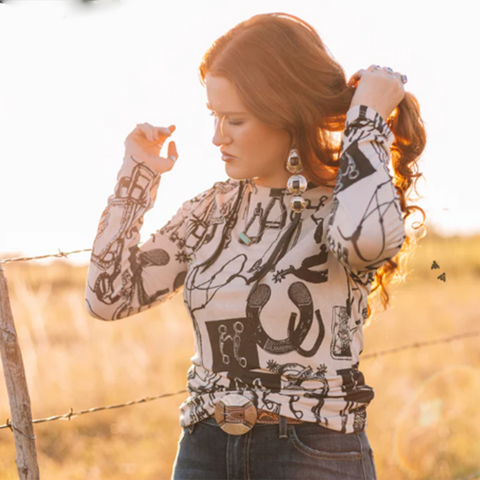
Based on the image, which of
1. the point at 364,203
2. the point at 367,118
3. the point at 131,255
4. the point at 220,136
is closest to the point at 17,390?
the point at 131,255

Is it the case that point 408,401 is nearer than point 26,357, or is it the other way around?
point 408,401

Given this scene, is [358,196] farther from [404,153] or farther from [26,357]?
[26,357]

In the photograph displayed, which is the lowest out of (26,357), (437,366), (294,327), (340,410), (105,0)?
(437,366)

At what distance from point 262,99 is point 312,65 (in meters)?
0.16

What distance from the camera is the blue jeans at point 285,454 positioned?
63.1 inches

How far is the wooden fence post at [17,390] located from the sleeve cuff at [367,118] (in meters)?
1.00

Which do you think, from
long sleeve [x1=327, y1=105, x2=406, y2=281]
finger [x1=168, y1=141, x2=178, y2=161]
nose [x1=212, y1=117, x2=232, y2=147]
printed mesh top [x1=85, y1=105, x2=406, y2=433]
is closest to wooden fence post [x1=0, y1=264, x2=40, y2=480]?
printed mesh top [x1=85, y1=105, x2=406, y2=433]

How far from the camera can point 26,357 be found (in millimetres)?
7160

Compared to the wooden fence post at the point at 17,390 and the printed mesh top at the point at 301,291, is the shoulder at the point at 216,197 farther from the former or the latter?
the wooden fence post at the point at 17,390

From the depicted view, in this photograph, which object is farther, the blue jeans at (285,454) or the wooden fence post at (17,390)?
the wooden fence post at (17,390)

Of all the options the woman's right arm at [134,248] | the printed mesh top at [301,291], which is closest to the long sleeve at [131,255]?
the woman's right arm at [134,248]

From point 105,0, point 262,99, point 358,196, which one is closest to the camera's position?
point 358,196

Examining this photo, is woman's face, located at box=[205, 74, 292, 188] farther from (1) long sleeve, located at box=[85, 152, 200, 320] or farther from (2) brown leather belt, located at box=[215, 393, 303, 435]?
(2) brown leather belt, located at box=[215, 393, 303, 435]

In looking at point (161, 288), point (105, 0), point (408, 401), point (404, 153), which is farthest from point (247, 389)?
point (408, 401)
